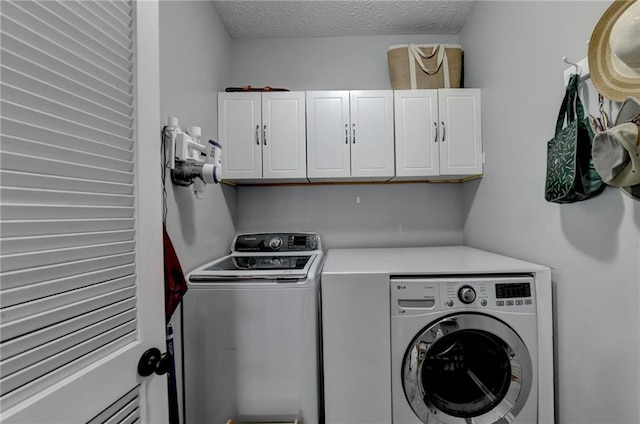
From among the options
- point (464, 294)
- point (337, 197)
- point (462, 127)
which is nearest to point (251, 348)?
point (464, 294)

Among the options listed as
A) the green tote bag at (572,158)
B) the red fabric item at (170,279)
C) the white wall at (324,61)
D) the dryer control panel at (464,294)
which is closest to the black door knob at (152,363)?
the red fabric item at (170,279)

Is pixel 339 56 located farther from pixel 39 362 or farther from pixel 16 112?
pixel 39 362

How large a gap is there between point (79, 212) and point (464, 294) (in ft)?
4.96

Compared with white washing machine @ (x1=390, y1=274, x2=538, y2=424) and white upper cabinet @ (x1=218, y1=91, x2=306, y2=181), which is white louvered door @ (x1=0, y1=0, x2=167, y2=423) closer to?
white washing machine @ (x1=390, y1=274, x2=538, y2=424)

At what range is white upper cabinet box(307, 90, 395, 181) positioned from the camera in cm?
210

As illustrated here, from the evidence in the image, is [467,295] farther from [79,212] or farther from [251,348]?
[79,212]

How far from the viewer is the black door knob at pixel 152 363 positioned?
0.83 meters

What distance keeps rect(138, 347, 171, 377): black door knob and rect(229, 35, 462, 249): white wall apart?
63.4 inches

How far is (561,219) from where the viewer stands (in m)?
1.35

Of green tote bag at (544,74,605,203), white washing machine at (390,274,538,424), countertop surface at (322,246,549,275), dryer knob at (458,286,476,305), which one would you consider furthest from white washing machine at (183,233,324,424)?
green tote bag at (544,74,605,203)

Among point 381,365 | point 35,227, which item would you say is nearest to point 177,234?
point 35,227

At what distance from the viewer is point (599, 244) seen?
115 cm

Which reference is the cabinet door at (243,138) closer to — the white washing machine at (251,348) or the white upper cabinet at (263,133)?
the white upper cabinet at (263,133)

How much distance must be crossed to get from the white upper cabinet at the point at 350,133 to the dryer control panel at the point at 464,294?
94 centimetres
